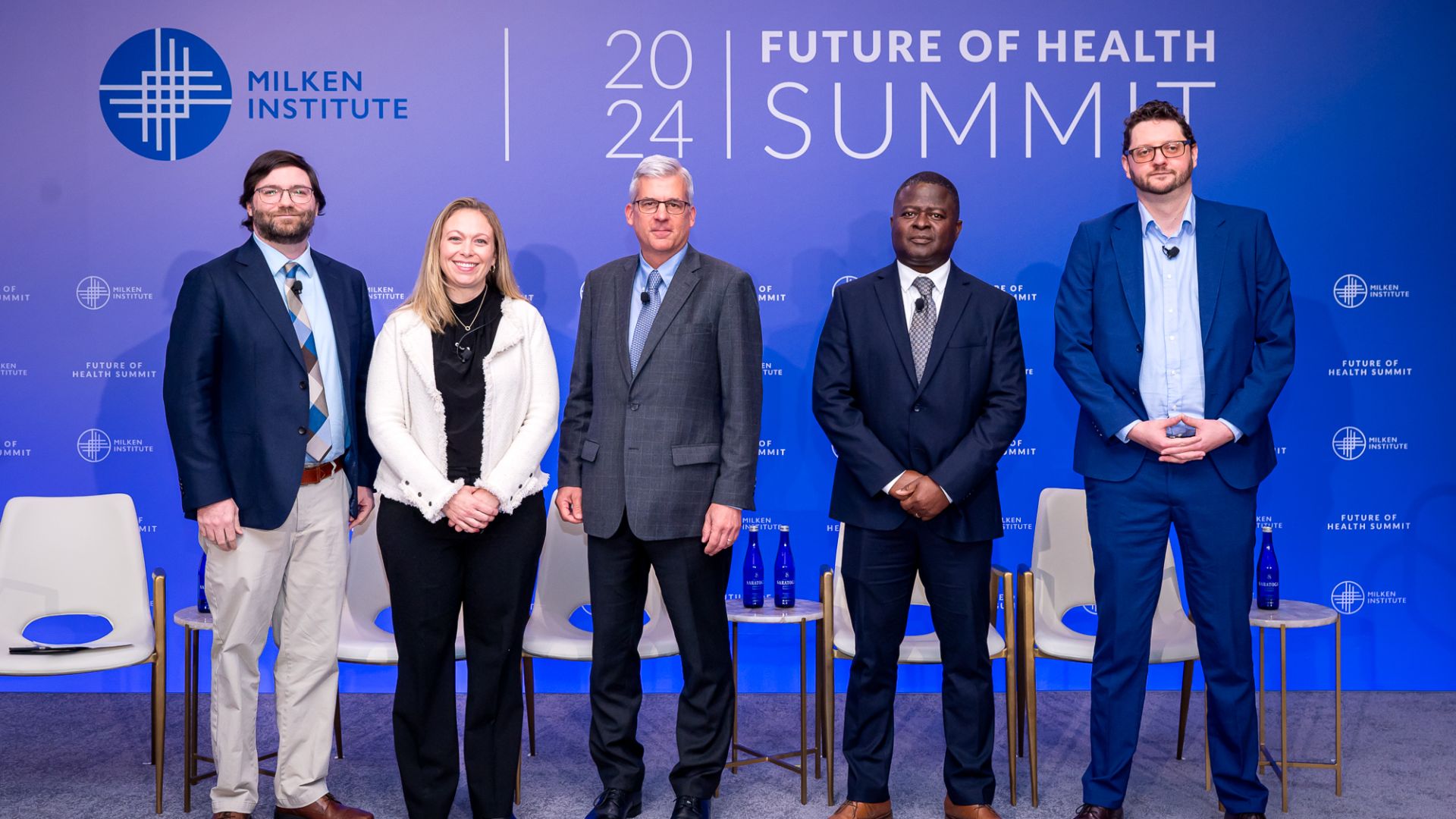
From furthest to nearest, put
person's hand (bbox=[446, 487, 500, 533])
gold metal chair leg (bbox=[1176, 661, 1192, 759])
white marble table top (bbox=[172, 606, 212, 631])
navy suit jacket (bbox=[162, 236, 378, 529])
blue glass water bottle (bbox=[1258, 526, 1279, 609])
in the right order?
gold metal chair leg (bbox=[1176, 661, 1192, 759]) → blue glass water bottle (bbox=[1258, 526, 1279, 609]) → white marble table top (bbox=[172, 606, 212, 631]) → navy suit jacket (bbox=[162, 236, 378, 529]) → person's hand (bbox=[446, 487, 500, 533])

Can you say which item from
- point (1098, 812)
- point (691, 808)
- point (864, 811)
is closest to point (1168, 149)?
point (1098, 812)

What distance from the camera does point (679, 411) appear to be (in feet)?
10.3

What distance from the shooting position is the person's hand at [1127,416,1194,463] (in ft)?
10.1

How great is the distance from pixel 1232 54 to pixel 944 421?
243cm

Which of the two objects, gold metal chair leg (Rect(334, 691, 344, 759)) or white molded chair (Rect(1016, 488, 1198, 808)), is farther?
gold metal chair leg (Rect(334, 691, 344, 759))

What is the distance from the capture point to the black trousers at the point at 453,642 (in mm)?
2980

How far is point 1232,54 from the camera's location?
4.54 meters

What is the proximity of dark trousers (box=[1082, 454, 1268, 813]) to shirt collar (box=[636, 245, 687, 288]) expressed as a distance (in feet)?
4.43

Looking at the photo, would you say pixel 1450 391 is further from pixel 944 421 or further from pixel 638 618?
pixel 638 618

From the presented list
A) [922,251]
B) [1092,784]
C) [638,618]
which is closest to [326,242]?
[638,618]

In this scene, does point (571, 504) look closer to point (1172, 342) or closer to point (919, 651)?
point (919, 651)
